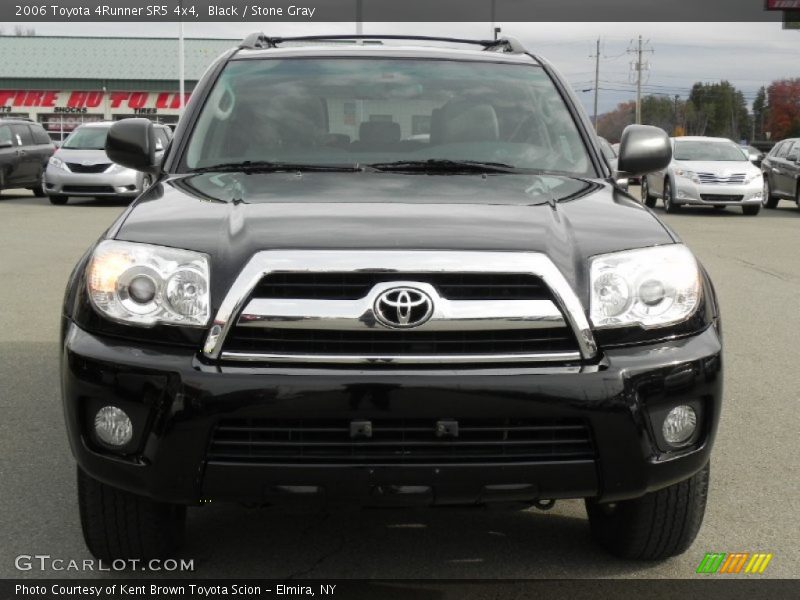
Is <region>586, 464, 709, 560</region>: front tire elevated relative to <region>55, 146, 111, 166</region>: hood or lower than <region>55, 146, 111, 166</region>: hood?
elevated

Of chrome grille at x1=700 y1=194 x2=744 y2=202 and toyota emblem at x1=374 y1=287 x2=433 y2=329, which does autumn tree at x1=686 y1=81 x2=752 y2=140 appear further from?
toyota emblem at x1=374 y1=287 x2=433 y2=329

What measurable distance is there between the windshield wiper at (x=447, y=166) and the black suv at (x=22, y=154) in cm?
2195

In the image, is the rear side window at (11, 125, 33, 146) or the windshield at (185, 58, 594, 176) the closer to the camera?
the windshield at (185, 58, 594, 176)

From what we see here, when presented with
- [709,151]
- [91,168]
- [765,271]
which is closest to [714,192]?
[709,151]

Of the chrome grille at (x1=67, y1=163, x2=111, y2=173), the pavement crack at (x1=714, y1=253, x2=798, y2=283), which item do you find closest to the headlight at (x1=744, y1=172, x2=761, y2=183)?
the pavement crack at (x1=714, y1=253, x2=798, y2=283)

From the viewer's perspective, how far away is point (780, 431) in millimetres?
5809

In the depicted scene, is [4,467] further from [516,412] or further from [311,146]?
[516,412]

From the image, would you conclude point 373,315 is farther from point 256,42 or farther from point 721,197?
point 721,197

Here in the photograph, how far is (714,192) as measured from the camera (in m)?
23.1

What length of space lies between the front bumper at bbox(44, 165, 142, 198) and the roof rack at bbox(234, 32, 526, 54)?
17948 mm

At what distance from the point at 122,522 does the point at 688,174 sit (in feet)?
67.8

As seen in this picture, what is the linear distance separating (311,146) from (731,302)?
6803 mm

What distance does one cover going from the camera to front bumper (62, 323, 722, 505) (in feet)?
10.6

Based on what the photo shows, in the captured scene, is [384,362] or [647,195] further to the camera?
[647,195]
